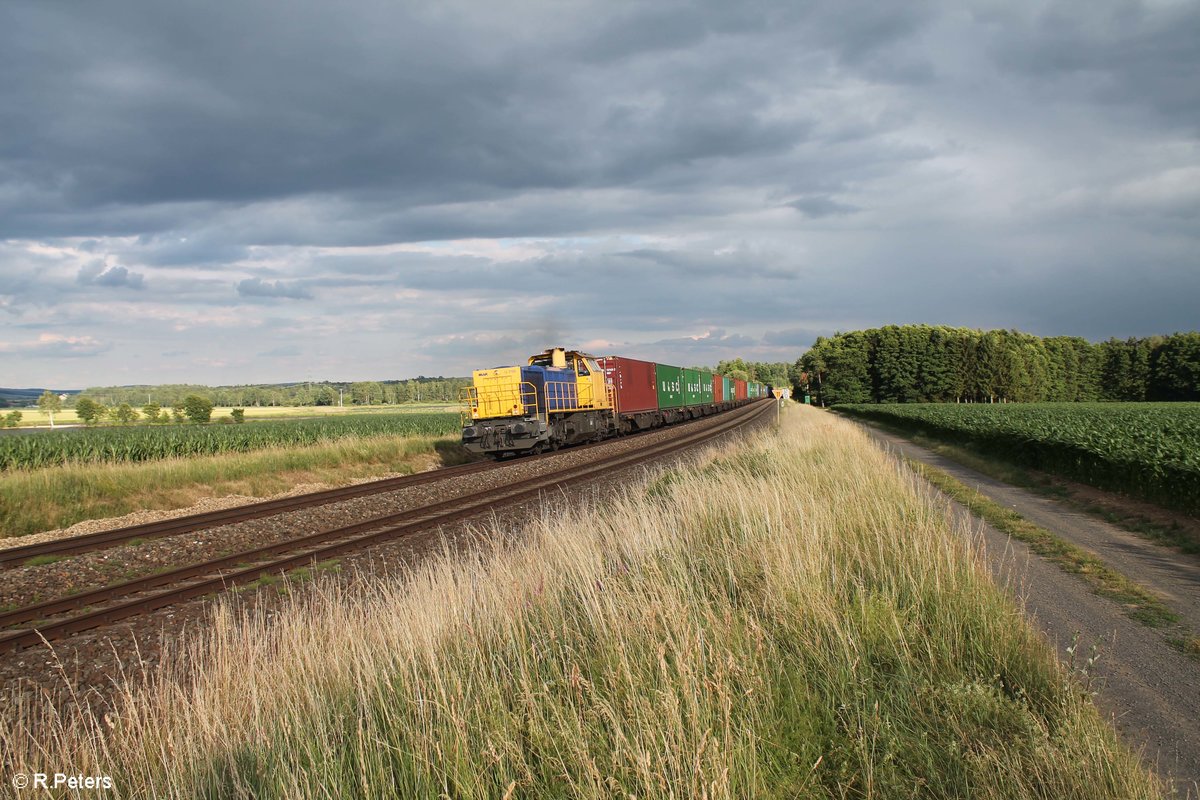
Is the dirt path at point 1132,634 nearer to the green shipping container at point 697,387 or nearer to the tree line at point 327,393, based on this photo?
the green shipping container at point 697,387

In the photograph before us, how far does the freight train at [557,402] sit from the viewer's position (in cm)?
2402

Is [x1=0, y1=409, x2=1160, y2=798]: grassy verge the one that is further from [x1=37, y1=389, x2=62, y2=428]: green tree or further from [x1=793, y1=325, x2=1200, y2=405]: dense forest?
[x1=37, y1=389, x2=62, y2=428]: green tree

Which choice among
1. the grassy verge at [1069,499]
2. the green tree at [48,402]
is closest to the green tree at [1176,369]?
the grassy verge at [1069,499]

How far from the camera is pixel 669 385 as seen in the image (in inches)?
1761

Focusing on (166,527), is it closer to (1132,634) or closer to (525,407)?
(525,407)

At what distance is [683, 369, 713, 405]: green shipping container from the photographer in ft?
164

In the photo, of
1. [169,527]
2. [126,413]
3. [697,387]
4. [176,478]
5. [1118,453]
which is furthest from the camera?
[126,413]

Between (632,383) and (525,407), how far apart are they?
42.3ft

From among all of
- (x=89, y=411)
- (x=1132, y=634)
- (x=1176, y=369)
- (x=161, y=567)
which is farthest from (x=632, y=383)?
(x=1176, y=369)

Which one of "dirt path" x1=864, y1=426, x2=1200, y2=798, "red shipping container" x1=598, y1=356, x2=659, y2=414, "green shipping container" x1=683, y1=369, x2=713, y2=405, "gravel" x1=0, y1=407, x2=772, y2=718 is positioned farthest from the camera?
"green shipping container" x1=683, y1=369, x2=713, y2=405

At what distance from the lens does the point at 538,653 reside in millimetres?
4305

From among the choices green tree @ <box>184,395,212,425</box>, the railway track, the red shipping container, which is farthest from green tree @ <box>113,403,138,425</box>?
the railway track

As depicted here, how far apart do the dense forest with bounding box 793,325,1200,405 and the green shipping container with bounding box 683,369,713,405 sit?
54574 millimetres

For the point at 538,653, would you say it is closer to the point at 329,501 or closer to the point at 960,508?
the point at 960,508
